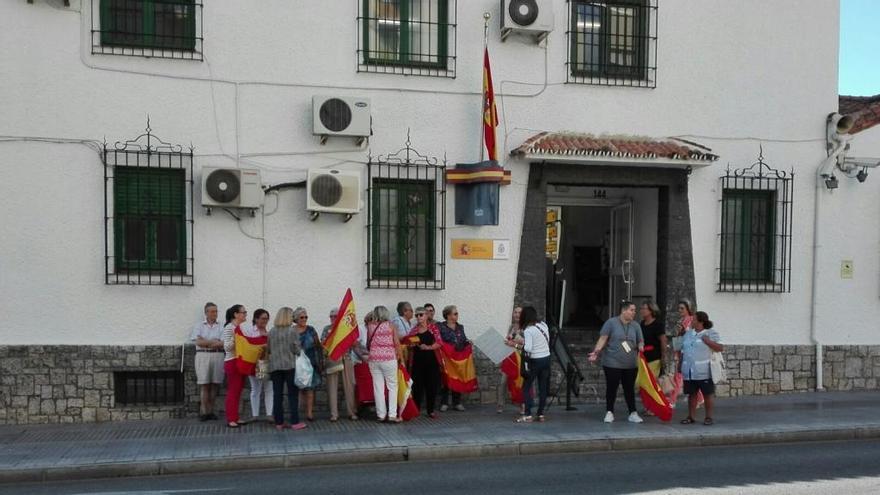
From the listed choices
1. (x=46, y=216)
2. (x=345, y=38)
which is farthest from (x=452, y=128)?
(x=46, y=216)

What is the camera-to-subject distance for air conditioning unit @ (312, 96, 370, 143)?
444 inches

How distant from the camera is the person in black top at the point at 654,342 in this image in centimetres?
1109

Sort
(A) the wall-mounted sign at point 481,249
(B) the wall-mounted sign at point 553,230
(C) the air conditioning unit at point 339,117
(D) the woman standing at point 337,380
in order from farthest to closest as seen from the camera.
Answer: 1. (B) the wall-mounted sign at point 553,230
2. (A) the wall-mounted sign at point 481,249
3. (C) the air conditioning unit at point 339,117
4. (D) the woman standing at point 337,380

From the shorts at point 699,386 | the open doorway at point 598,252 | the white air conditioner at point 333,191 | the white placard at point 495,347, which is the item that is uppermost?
the white air conditioner at point 333,191

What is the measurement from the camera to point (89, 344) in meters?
Result: 10.9

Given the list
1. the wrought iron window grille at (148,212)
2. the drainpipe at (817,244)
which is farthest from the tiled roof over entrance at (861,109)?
the wrought iron window grille at (148,212)

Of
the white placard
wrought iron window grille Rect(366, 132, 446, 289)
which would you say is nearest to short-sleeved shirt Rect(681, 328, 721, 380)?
the white placard

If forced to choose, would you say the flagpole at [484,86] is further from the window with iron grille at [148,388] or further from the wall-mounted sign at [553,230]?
the window with iron grille at [148,388]

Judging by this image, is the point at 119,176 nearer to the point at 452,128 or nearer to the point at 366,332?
the point at 366,332

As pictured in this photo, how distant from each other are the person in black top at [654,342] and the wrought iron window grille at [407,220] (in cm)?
301

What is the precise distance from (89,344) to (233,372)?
7.33ft

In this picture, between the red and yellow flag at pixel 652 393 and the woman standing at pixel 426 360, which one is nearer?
the red and yellow flag at pixel 652 393

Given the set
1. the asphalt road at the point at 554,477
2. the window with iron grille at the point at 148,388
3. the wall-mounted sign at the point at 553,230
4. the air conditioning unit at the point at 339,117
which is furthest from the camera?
the wall-mounted sign at the point at 553,230

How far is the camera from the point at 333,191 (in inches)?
440
